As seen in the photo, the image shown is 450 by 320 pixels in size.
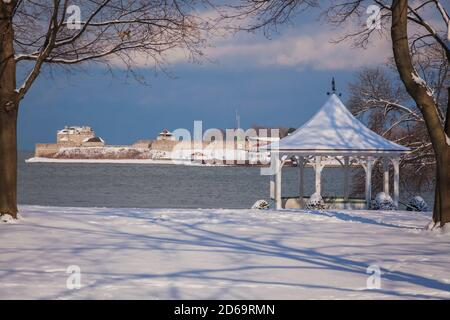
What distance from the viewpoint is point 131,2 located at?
1436 centimetres

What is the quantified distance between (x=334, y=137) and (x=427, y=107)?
8653 mm

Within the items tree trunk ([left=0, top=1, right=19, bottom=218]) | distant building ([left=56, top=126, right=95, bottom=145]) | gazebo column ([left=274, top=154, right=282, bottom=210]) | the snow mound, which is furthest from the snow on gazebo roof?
distant building ([left=56, top=126, right=95, bottom=145])

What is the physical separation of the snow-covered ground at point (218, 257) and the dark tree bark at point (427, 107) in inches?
28.0

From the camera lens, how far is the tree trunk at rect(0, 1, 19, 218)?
13.0 metres

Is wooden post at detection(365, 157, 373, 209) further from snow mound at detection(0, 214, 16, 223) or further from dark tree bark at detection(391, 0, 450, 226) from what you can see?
snow mound at detection(0, 214, 16, 223)

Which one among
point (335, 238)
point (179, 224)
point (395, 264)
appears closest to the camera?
point (395, 264)

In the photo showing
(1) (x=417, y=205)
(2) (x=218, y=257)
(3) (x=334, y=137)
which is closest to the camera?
(2) (x=218, y=257)

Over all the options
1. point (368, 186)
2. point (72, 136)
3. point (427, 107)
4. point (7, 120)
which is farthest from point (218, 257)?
point (72, 136)

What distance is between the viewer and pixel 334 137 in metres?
21.4

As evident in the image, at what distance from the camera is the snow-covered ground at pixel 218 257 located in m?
7.34

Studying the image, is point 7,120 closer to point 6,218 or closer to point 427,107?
point 6,218
